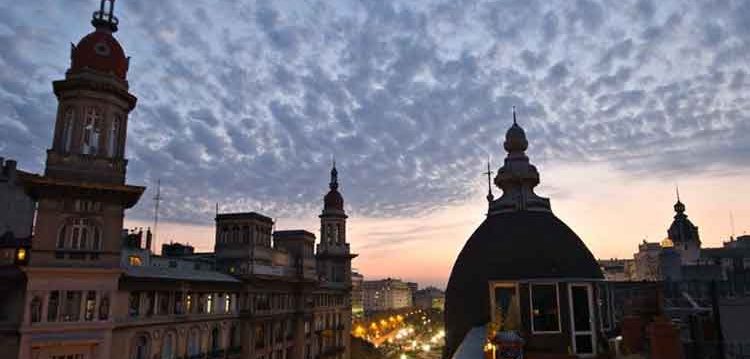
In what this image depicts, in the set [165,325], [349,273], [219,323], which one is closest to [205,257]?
[219,323]

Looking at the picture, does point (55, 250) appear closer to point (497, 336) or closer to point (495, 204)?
point (497, 336)

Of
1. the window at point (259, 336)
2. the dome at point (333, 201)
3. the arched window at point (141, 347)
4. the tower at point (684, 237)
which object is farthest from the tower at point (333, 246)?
the tower at point (684, 237)

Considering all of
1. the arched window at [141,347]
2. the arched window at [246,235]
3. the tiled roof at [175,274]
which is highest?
the arched window at [246,235]

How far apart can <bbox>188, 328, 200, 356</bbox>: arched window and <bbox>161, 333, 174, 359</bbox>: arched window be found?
7.45 feet

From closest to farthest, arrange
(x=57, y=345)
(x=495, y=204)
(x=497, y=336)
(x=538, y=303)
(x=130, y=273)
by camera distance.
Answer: (x=497, y=336) < (x=538, y=303) < (x=57, y=345) < (x=130, y=273) < (x=495, y=204)

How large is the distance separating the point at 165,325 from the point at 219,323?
8607 mm

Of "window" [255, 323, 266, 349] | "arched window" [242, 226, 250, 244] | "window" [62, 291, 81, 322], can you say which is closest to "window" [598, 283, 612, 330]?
"window" [62, 291, 81, 322]

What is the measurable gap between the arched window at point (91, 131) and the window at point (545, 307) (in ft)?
92.7

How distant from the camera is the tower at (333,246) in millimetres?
81688

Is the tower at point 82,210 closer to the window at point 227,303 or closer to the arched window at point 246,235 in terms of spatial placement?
the window at point 227,303

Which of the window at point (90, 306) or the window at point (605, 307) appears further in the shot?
the window at point (90, 306)

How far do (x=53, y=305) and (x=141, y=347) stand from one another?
767 cm

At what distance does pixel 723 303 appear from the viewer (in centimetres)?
3956

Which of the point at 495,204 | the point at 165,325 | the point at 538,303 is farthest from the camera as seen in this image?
the point at 495,204
